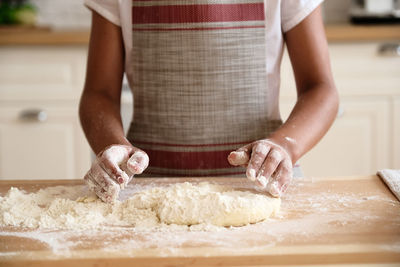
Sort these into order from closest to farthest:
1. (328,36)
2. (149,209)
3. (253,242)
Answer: (253,242)
(149,209)
(328,36)

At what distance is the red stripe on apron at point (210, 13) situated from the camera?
124 cm

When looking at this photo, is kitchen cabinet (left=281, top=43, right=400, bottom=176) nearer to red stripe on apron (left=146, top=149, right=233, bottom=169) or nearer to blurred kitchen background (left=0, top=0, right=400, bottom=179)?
blurred kitchen background (left=0, top=0, right=400, bottom=179)

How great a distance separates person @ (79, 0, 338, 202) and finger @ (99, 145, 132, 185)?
207 millimetres

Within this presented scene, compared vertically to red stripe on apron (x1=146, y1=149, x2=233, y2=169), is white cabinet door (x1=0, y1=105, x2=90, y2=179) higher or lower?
lower

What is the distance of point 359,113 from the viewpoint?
7.52 feet

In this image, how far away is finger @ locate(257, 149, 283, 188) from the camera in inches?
37.5

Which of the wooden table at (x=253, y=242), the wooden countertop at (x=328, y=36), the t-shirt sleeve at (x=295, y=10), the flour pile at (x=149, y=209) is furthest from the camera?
the wooden countertop at (x=328, y=36)

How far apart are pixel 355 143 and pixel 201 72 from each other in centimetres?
123

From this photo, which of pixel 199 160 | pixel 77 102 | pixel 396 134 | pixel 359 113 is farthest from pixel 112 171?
pixel 396 134

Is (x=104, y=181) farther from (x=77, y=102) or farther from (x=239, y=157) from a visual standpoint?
(x=77, y=102)

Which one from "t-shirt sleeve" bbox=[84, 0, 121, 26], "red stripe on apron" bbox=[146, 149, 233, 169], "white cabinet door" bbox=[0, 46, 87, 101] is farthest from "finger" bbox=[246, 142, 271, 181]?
"white cabinet door" bbox=[0, 46, 87, 101]

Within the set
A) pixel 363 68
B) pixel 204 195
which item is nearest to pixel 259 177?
pixel 204 195

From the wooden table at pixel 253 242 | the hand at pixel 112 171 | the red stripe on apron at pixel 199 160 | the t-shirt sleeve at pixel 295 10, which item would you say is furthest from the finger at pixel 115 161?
the t-shirt sleeve at pixel 295 10

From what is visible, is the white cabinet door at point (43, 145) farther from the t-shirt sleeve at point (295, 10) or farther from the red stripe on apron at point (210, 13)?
the t-shirt sleeve at point (295, 10)
